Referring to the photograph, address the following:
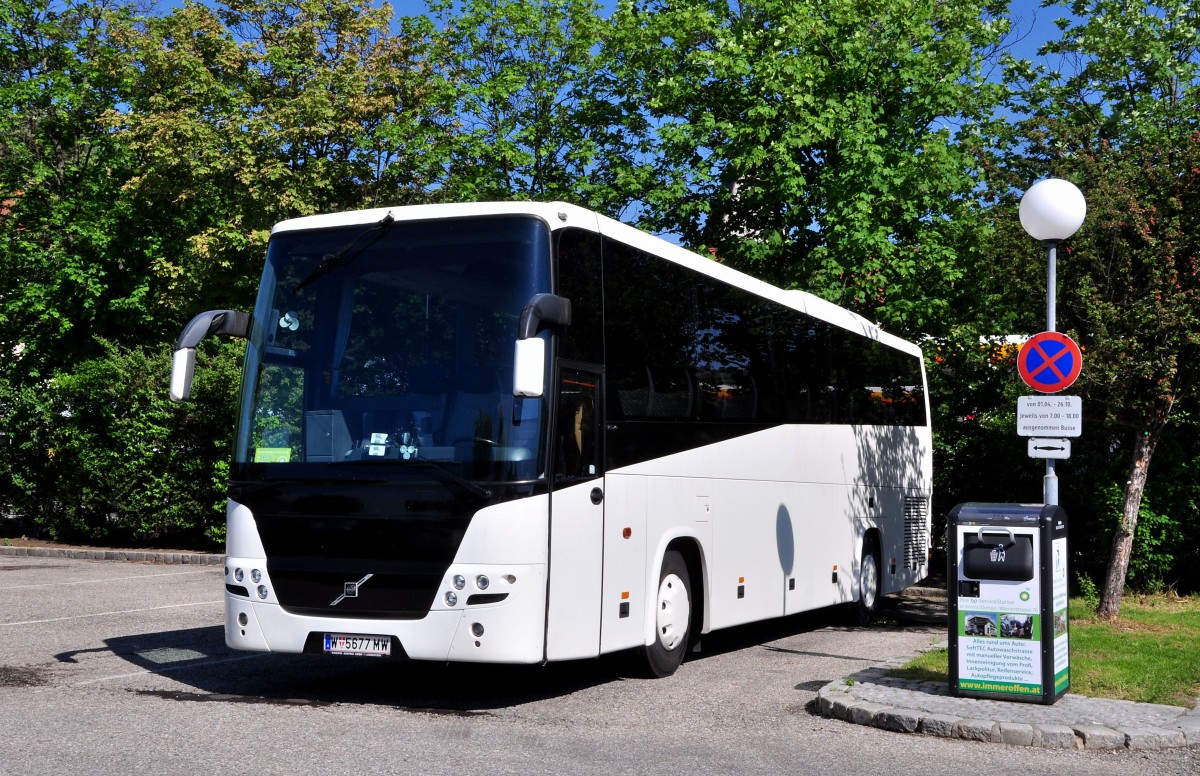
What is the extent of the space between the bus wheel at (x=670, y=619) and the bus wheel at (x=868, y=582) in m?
5.08

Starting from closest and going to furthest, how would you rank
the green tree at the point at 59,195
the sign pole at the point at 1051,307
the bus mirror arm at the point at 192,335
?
1. the bus mirror arm at the point at 192,335
2. the sign pole at the point at 1051,307
3. the green tree at the point at 59,195

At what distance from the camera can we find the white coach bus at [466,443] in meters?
8.30

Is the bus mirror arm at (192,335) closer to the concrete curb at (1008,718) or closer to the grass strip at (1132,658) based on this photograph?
the concrete curb at (1008,718)

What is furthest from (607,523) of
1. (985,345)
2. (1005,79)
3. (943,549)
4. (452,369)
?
(1005,79)

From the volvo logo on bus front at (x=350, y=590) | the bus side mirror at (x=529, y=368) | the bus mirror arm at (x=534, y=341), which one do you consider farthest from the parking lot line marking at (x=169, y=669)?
the bus side mirror at (x=529, y=368)

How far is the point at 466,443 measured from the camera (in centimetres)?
833

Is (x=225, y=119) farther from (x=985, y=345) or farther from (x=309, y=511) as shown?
(x=309, y=511)

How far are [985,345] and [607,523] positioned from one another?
399 inches

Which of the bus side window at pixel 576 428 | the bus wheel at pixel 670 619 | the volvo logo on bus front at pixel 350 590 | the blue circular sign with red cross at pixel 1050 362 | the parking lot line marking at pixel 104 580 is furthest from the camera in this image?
the parking lot line marking at pixel 104 580

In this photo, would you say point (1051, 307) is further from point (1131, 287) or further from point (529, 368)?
point (529, 368)

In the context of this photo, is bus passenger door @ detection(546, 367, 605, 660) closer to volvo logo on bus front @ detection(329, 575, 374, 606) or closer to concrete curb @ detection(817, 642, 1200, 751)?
volvo logo on bus front @ detection(329, 575, 374, 606)

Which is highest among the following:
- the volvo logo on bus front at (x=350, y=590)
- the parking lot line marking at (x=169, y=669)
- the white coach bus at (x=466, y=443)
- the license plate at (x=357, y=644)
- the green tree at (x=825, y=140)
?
the green tree at (x=825, y=140)

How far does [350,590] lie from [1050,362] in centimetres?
581

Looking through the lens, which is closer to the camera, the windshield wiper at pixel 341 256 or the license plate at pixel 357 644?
the license plate at pixel 357 644
